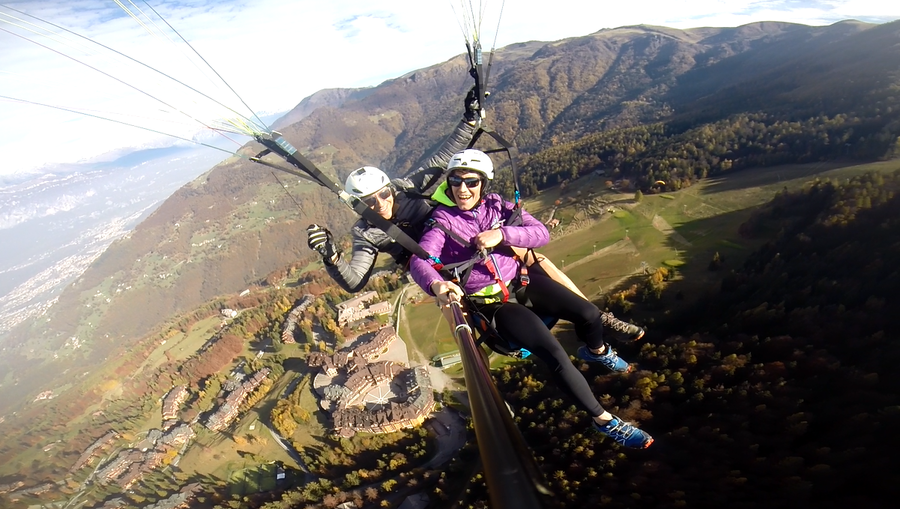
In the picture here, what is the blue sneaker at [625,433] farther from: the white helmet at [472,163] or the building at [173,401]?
the building at [173,401]

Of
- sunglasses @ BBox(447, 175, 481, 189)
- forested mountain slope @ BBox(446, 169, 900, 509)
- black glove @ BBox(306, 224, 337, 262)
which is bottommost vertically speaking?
forested mountain slope @ BBox(446, 169, 900, 509)

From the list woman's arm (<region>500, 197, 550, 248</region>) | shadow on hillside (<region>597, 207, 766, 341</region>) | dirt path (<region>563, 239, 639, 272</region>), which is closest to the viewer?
woman's arm (<region>500, 197, 550, 248</region>)

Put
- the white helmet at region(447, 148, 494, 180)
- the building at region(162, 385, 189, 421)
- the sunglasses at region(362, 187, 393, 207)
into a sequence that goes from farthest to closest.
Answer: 1. the building at region(162, 385, 189, 421)
2. the sunglasses at region(362, 187, 393, 207)
3. the white helmet at region(447, 148, 494, 180)

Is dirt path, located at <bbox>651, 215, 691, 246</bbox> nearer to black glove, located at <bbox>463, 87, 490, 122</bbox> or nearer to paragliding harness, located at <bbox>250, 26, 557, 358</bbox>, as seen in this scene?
black glove, located at <bbox>463, 87, 490, 122</bbox>

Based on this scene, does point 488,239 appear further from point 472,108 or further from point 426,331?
point 426,331

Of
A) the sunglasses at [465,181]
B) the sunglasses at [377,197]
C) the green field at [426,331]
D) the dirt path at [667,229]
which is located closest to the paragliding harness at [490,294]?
the sunglasses at [465,181]

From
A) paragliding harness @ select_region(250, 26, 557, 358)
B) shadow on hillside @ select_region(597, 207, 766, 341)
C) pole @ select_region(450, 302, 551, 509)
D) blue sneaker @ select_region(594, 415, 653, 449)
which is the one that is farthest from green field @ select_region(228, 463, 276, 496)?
pole @ select_region(450, 302, 551, 509)
